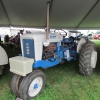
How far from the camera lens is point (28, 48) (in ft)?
6.72

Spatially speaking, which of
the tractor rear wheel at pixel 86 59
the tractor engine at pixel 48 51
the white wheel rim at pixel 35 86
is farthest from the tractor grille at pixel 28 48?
the tractor rear wheel at pixel 86 59

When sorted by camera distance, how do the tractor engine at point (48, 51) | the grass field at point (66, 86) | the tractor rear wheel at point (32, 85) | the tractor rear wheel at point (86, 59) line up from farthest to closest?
the tractor rear wheel at point (86, 59) < the tractor engine at point (48, 51) < the grass field at point (66, 86) < the tractor rear wheel at point (32, 85)

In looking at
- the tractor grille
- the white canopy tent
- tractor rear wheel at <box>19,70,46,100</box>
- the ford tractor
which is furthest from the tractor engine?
the white canopy tent

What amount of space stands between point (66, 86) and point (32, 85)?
0.74 m

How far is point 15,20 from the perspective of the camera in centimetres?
594

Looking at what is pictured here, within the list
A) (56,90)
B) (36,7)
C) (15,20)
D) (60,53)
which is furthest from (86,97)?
(15,20)

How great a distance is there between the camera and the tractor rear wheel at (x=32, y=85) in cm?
167

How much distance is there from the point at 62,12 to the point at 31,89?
3810mm

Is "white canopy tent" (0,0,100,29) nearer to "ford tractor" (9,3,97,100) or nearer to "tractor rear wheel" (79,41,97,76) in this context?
"ford tractor" (9,3,97,100)

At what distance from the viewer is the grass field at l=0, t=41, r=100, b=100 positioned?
1.91 metres

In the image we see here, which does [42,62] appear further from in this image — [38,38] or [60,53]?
[60,53]

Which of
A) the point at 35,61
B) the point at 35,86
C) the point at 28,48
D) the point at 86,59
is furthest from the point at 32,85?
the point at 86,59

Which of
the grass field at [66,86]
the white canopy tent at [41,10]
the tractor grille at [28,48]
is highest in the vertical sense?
the white canopy tent at [41,10]

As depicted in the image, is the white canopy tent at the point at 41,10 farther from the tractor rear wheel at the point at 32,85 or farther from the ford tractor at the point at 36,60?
the tractor rear wheel at the point at 32,85
